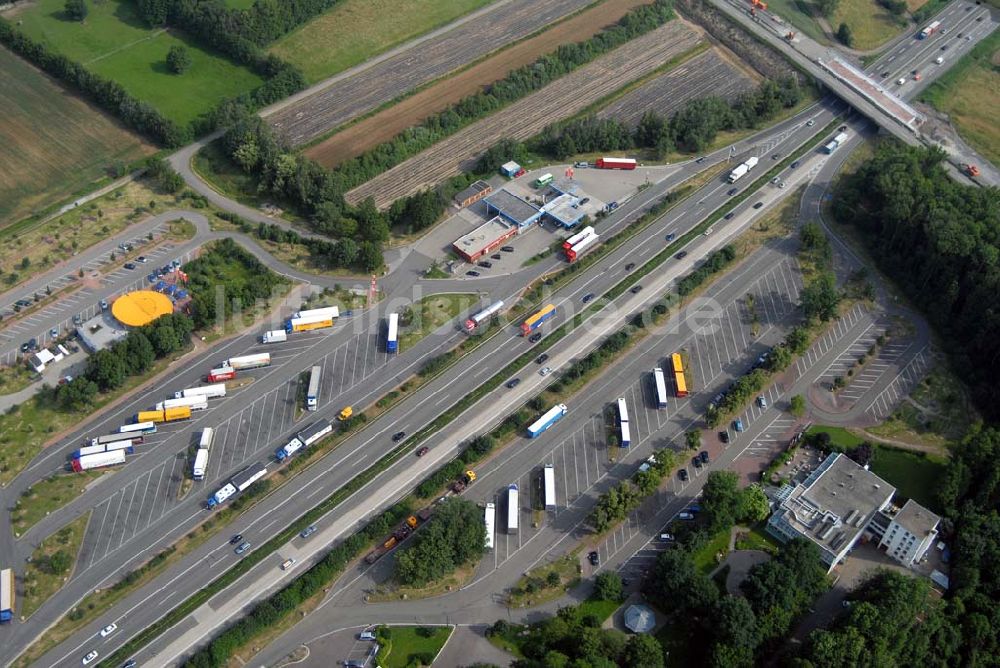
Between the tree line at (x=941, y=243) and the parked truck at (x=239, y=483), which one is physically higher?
the tree line at (x=941, y=243)

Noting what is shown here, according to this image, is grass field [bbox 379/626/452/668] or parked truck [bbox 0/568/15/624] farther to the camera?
parked truck [bbox 0/568/15/624]

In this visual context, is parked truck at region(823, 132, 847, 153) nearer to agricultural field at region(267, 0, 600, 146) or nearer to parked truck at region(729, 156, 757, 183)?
parked truck at region(729, 156, 757, 183)

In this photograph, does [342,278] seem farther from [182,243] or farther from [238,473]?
[238,473]

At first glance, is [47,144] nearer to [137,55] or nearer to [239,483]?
[137,55]

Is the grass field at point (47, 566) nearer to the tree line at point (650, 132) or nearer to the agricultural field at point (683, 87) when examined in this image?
the tree line at point (650, 132)

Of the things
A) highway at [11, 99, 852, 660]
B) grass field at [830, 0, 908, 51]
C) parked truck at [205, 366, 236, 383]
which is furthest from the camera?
grass field at [830, 0, 908, 51]

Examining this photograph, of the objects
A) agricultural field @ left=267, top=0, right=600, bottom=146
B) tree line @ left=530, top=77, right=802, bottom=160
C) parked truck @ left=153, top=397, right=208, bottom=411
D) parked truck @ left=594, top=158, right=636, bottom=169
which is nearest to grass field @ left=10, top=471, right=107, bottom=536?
parked truck @ left=153, top=397, right=208, bottom=411

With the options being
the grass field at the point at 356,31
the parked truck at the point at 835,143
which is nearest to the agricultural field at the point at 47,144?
the grass field at the point at 356,31
